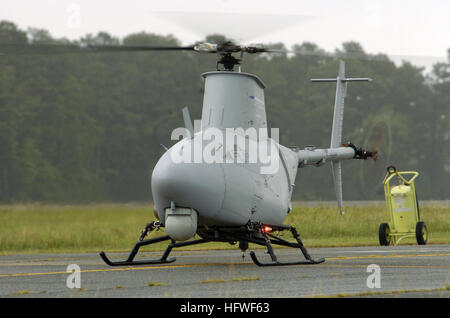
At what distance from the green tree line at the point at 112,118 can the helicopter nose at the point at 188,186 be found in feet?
72.8

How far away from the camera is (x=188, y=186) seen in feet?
43.7

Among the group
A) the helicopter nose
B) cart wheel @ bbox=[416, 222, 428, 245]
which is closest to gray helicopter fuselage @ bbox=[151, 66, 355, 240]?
the helicopter nose

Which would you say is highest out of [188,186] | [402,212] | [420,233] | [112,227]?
[188,186]

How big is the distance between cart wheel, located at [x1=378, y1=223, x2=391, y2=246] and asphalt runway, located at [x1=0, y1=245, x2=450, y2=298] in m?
4.38

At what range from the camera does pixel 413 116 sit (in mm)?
72500

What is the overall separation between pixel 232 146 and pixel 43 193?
90.5 feet

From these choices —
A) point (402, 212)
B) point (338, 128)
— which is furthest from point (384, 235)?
point (338, 128)

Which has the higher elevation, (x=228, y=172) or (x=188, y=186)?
(x=228, y=172)

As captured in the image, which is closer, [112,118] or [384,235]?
[384,235]

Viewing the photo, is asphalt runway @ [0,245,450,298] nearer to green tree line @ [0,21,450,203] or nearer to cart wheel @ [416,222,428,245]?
cart wheel @ [416,222,428,245]

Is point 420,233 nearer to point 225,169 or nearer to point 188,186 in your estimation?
point 225,169

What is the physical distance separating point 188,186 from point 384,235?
996cm

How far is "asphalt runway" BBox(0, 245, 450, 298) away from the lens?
33.1 ft
